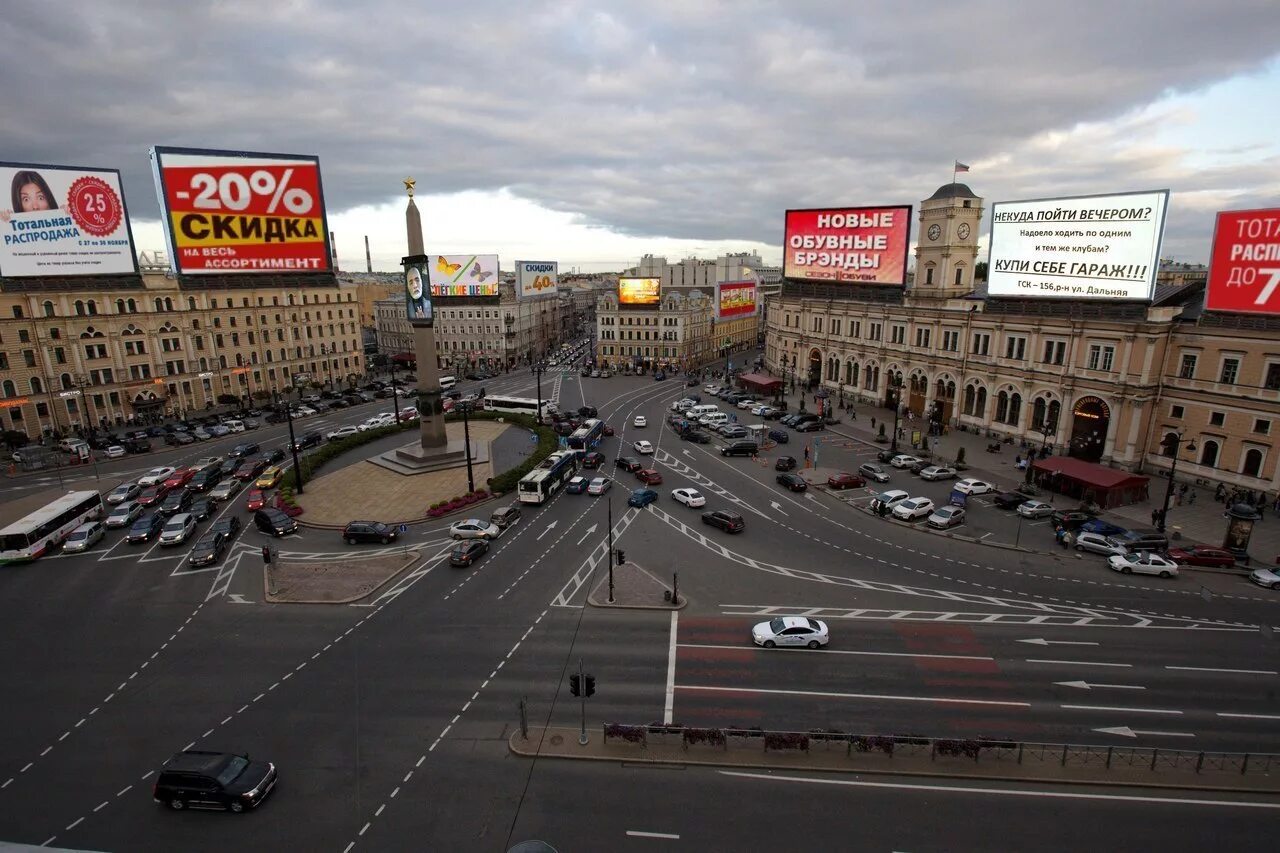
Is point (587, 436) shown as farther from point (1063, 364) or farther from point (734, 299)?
point (734, 299)

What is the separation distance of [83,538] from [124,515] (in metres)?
4.72

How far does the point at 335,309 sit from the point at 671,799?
9589cm

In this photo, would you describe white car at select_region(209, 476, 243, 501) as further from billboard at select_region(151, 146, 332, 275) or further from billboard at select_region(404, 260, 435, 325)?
billboard at select_region(151, 146, 332, 275)

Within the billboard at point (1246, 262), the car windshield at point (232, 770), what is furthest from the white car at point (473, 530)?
the billboard at point (1246, 262)

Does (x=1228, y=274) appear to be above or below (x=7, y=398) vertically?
above

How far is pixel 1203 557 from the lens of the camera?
36500 millimetres

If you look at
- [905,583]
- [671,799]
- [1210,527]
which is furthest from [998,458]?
[671,799]

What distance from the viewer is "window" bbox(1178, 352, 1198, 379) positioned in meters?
50.9

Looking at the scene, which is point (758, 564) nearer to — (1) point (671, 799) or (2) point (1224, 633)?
(1) point (671, 799)

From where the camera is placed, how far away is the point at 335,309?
9819 centimetres

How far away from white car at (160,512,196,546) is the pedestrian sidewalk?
160ft

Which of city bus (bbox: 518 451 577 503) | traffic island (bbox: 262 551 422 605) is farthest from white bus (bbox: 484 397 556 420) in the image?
traffic island (bbox: 262 551 422 605)

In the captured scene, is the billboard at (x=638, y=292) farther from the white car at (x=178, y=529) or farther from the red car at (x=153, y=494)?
the white car at (x=178, y=529)

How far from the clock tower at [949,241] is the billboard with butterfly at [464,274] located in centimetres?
7496
